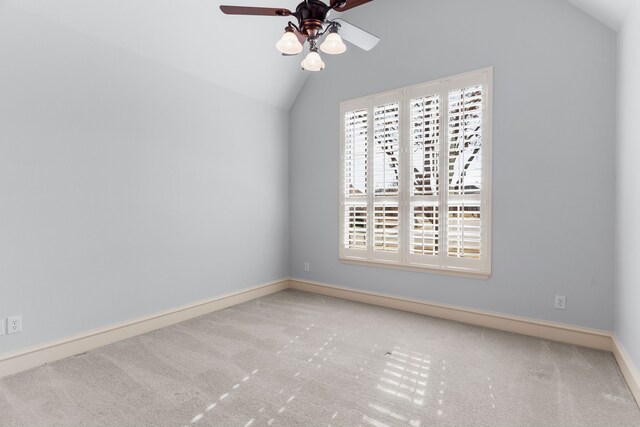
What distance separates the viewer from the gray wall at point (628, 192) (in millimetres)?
2025

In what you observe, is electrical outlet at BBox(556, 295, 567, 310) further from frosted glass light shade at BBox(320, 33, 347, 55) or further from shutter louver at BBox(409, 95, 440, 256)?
frosted glass light shade at BBox(320, 33, 347, 55)

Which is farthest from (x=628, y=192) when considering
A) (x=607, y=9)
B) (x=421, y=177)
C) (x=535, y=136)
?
(x=421, y=177)

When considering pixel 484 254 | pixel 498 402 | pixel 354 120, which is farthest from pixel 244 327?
pixel 354 120

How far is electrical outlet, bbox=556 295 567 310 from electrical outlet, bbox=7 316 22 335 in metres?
4.11

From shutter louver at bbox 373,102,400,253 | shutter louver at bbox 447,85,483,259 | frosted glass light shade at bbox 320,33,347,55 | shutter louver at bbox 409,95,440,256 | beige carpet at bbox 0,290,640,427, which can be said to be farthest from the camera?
shutter louver at bbox 373,102,400,253

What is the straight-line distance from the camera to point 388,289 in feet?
12.2

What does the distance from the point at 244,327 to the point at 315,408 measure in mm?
1426

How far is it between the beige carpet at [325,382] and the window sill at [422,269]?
489 millimetres

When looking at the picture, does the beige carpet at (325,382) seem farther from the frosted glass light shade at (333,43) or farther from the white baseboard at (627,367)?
the frosted glass light shade at (333,43)

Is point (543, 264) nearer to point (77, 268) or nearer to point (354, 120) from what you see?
point (354, 120)

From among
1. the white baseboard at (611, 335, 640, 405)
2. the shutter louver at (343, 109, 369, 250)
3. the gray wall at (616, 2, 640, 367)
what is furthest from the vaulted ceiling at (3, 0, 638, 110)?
the white baseboard at (611, 335, 640, 405)

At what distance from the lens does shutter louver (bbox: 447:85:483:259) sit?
10.2ft

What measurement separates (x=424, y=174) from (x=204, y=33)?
2568 millimetres

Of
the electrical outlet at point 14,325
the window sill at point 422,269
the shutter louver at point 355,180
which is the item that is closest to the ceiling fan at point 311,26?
the shutter louver at point 355,180
